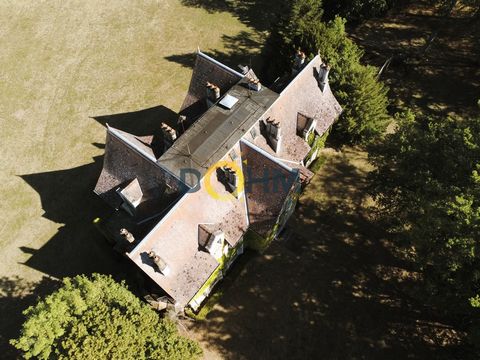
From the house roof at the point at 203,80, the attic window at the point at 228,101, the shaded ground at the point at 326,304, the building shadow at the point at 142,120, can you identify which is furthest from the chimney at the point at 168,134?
the shaded ground at the point at 326,304

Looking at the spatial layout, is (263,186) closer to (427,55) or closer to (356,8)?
(356,8)

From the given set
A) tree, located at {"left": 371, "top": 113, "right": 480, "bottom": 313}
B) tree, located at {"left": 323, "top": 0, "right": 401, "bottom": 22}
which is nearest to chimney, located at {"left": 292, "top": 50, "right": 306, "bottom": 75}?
tree, located at {"left": 371, "top": 113, "right": 480, "bottom": 313}

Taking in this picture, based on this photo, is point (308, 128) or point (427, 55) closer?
point (308, 128)

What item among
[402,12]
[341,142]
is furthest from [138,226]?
[402,12]

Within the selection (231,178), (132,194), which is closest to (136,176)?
(132,194)

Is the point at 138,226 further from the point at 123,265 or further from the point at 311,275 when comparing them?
the point at 311,275

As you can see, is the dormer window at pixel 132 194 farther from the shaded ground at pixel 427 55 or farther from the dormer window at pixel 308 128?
the shaded ground at pixel 427 55

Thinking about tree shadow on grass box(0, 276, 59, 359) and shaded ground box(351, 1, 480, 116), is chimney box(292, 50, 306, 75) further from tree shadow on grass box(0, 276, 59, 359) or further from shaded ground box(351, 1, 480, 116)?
tree shadow on grass box(0, 276, 59, 359)
